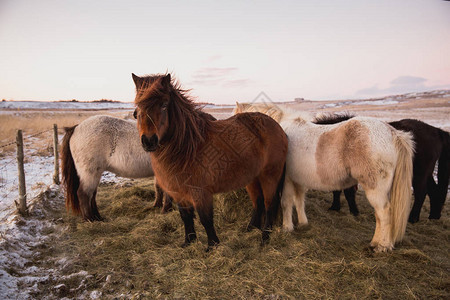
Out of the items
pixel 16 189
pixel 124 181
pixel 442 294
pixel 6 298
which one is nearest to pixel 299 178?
pixel 442 294

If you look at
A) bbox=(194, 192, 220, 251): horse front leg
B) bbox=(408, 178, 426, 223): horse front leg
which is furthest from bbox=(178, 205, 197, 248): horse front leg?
bbox=(408, 178, 426, 223): horse front leg

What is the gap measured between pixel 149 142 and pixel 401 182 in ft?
10.3

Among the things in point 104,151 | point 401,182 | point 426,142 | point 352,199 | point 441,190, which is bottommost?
point 352,199

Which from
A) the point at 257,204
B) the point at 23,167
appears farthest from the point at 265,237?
the point at 23,167

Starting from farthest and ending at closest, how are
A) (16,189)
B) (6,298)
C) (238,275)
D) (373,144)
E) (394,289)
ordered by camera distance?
(16,189) → (373,144) → (238,275) → (394,289) → (6,298)

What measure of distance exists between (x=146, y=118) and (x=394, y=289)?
119 inches

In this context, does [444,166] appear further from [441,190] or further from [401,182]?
[401,182]

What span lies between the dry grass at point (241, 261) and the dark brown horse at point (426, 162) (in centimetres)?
47

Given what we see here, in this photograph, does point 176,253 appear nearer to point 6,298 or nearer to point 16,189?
point 6,298

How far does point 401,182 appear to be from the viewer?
10.5 feet

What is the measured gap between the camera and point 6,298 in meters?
2.31

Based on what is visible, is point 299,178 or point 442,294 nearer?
point 442,294

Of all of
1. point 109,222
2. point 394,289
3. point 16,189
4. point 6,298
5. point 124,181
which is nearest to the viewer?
point 6,298

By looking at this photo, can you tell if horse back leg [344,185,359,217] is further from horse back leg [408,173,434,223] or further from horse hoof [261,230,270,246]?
horse hoof [261,230,270,246]
